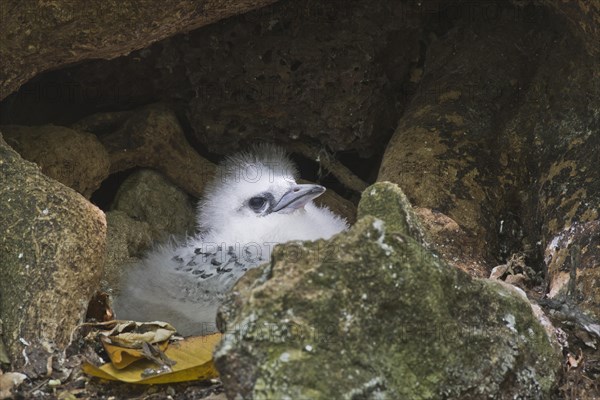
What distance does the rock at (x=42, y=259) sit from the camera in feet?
12.5

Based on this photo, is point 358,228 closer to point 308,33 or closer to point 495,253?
point 495,253

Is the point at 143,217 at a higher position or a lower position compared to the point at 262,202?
higher

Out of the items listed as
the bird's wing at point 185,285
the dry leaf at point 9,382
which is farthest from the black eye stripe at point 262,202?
the dry leaf at point 9,382

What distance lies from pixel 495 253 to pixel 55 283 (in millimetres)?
→ 2484

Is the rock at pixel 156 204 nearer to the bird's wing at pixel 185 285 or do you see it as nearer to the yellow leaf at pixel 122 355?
the bird's wing at pixel 185 285

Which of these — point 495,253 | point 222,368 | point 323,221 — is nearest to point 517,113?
point 495,253

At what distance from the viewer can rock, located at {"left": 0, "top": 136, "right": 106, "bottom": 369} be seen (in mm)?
3797

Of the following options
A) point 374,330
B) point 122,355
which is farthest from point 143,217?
point 374,330

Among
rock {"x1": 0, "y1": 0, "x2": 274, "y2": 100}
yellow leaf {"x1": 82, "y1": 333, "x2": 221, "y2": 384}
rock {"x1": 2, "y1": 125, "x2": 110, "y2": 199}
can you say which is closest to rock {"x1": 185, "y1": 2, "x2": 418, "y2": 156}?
rock {"x1": 2, "y1": 125, "x2": 110, "y2": 199}

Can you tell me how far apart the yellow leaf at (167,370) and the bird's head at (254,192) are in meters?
1.43

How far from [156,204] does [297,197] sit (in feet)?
3.92

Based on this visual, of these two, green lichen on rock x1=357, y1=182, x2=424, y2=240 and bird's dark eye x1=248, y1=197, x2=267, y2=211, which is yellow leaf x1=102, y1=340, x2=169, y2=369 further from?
bird's dark eye x1=248, y1=197, x2=267, y2=211

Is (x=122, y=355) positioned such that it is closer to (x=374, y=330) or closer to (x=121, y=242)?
(x=374, y=330)

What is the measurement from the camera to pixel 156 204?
586 cm
